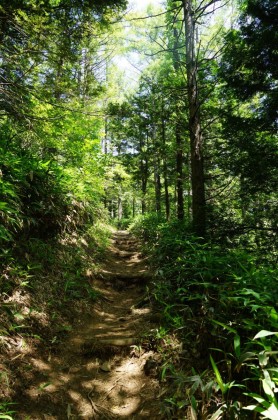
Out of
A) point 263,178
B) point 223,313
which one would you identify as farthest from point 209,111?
point 223,313

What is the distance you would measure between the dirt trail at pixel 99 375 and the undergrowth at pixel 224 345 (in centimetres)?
38

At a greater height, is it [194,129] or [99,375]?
[194,129]

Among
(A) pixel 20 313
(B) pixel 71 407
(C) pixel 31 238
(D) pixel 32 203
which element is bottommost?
Result: (B) pixel 71 407

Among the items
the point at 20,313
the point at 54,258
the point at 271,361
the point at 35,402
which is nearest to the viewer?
the point at 271,361

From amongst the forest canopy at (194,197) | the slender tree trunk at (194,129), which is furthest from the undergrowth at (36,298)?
the slender tree trunk at (194,129)

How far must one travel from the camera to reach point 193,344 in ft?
10.2

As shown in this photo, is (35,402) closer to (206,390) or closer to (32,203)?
(206,390)

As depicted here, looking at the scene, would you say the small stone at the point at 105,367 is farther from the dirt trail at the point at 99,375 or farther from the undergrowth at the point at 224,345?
the undergrowth at the point at 224,345

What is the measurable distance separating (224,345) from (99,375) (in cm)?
170

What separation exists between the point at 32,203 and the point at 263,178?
16.6 ft

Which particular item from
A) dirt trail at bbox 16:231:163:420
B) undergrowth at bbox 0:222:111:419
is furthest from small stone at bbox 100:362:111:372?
undergrowth at bbox 0:222:111:419

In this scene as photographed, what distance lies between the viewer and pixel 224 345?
8.84ft

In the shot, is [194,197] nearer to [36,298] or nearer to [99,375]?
Result: [36,298]

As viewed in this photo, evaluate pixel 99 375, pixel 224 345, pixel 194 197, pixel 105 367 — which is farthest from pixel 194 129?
pixel 99 375
